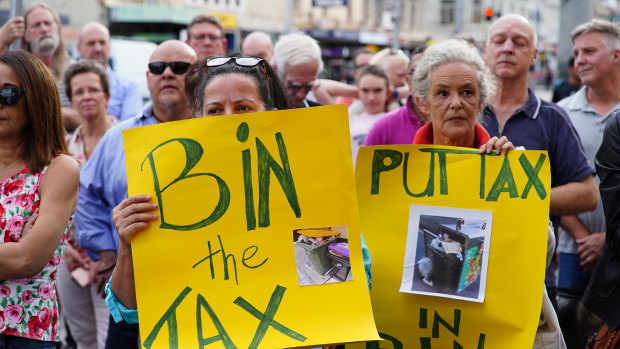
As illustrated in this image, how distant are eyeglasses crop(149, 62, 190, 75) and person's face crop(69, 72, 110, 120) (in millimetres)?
1064

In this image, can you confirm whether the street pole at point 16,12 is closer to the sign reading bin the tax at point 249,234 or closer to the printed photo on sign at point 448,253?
the sign reading bin the tax at point 249,234

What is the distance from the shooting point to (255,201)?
2271mm

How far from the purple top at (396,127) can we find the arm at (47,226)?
1687 millimetres

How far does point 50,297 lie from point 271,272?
110 centimetres

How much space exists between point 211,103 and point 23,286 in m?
1.05

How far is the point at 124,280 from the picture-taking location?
7.32 feet

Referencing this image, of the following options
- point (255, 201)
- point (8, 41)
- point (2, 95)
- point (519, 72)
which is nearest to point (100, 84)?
point (8, 41)

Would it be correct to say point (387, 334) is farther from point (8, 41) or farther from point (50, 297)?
point (8, 41)

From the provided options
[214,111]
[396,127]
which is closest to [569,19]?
[396,127]

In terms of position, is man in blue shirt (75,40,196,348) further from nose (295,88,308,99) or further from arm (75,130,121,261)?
nose (295,88,308,99)

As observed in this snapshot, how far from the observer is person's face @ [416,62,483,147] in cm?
288

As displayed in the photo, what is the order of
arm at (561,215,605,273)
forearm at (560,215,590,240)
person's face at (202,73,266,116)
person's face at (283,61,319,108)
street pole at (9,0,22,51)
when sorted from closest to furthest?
person's face at (202,73,266,116) → arm at (561,215,605,273) → forearm at (560,215,590,240) → person's face at (283,61,319,108) → street pole at (9,0,22,51)

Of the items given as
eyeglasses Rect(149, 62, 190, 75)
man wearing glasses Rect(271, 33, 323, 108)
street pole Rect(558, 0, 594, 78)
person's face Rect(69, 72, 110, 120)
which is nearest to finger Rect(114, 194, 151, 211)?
eyeglasses Rect(149, 62, 190, 75)

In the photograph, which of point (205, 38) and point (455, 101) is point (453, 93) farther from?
point (205, 38)
